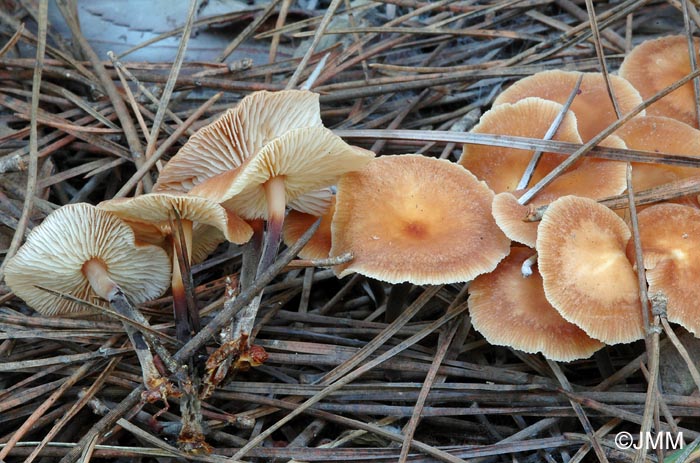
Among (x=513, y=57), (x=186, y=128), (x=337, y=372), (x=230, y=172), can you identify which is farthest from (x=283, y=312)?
(x=513, y=57)

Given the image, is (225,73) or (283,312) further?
(225,73)

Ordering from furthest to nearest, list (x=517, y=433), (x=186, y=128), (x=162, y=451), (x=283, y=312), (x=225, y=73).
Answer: (x=225, y=73)
(x=186, y=128)
(x=283, y=312)
(x=517, y=433)
(x=162, y=451)

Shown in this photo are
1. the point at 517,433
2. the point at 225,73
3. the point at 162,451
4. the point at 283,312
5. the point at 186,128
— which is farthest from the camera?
the point at 225,73

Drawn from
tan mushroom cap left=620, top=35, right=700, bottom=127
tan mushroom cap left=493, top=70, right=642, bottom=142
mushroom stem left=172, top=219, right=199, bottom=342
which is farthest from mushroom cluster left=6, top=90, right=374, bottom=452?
tan mushroom cap left=620, top=35, right=700, bottom=127

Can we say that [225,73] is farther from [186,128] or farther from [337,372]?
[337,372]

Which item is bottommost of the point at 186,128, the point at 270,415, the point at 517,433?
the point at 517,433

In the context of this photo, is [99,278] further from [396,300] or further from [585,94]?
[585,94]

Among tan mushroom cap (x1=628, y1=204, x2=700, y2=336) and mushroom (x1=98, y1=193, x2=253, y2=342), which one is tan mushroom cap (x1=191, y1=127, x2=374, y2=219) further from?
tan mushroom cap (x1=628, y1=204, x2=700, y2=336)

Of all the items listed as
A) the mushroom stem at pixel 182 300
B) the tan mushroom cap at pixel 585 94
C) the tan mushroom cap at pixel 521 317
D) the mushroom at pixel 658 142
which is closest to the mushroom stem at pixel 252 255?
the mushroom stem at pixel 182 300
